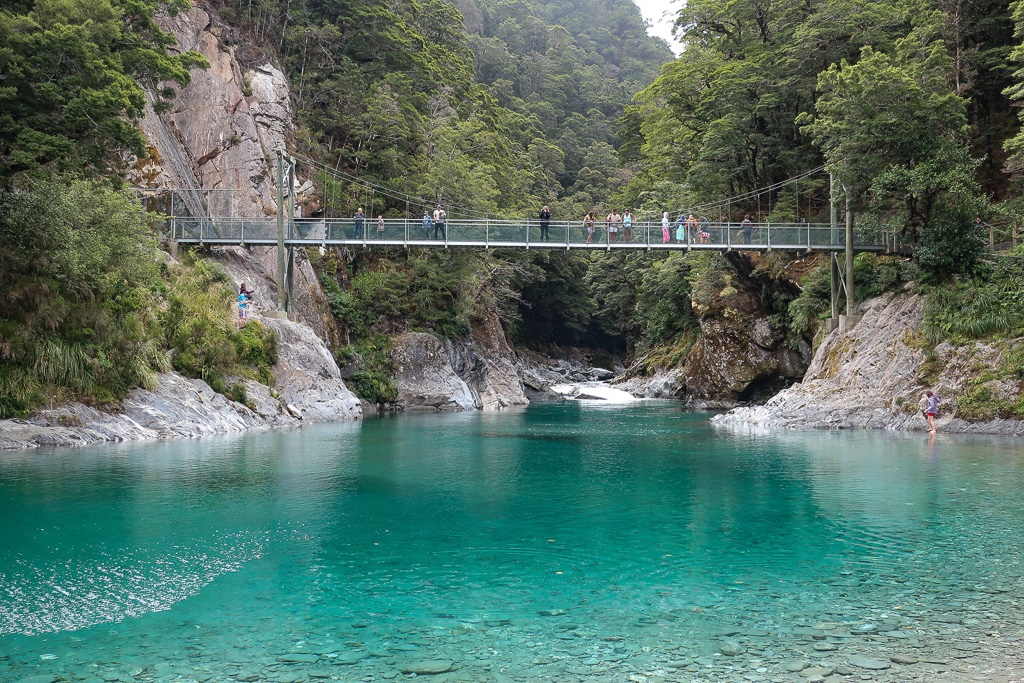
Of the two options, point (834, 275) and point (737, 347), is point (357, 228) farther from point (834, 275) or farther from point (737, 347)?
point (834, 275)

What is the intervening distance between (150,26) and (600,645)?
947 inches

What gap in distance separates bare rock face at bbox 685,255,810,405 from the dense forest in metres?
0.97

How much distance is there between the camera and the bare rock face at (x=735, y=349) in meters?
34.6

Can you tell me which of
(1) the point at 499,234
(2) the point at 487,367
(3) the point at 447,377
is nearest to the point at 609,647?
(1) the point at 499,234

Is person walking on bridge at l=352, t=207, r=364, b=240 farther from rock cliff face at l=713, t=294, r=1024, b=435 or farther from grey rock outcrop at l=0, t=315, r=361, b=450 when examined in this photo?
rock cliff face at l=713, t=294, r=1024, b=435

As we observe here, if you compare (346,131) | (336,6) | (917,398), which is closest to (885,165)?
(917,398)

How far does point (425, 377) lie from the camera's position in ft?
117

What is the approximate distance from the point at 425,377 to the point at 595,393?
12614 millimetres

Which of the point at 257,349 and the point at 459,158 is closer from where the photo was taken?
the point at 257,349

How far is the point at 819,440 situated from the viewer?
61.5 ft

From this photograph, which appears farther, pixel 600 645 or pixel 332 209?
pixel 332 209

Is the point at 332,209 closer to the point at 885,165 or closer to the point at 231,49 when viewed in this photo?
the point at 231,49

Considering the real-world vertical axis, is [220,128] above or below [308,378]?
above

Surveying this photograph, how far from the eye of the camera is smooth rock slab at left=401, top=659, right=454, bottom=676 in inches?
178
